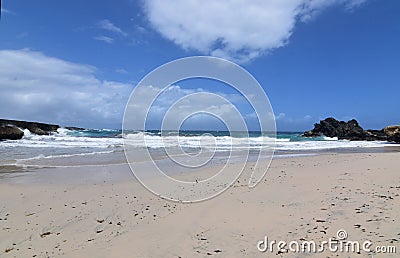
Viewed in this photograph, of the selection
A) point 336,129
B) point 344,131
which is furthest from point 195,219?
point 336,129

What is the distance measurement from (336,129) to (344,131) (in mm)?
1484

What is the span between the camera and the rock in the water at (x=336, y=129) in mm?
53188

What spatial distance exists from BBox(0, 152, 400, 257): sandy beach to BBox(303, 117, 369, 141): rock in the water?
50.1 m

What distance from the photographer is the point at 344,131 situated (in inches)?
2160

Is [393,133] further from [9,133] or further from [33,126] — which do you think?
[33,126]

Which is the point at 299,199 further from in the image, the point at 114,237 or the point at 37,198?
the point at 37,198

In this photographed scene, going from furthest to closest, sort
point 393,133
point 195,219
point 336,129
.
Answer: point 336,129 < point 393,133 < point 195,219

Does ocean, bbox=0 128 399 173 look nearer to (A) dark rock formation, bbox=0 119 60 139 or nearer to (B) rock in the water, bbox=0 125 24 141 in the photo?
(B) rock in the water, bbox=0 125 24 141

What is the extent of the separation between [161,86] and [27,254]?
3658 mm

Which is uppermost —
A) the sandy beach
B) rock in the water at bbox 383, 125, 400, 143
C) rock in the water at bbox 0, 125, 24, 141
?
rock in the water at bbox 383, 125, 400, 143

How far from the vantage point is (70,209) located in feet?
19.2

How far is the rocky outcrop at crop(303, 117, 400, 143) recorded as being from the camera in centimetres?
4662

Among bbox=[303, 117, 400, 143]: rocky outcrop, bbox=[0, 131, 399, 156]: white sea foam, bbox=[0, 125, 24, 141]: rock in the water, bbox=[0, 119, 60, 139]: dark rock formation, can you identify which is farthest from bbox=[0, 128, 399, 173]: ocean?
bbox=[303, 117, 400, 143]: rocky outcrop

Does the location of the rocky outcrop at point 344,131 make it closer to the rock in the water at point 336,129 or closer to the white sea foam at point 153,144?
the rock in the water at point 336,129
